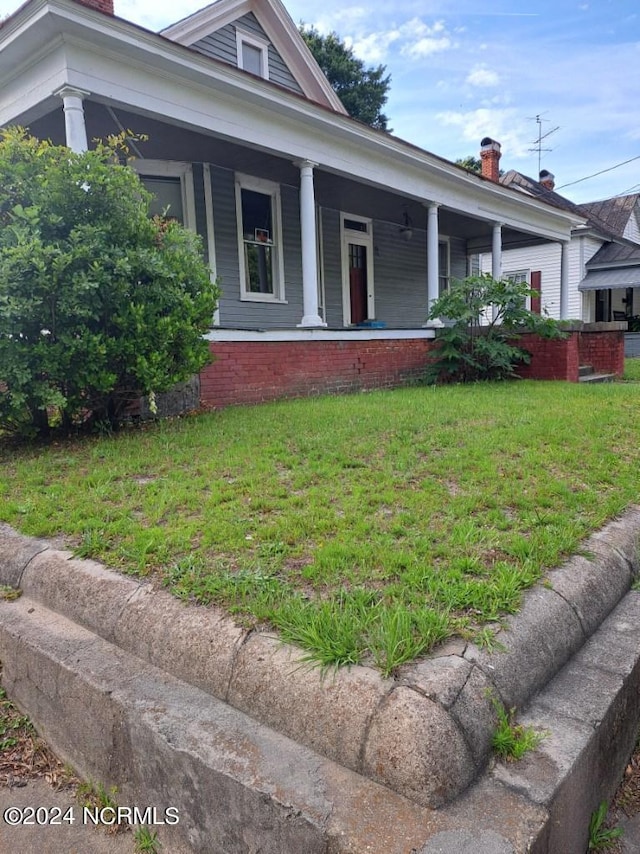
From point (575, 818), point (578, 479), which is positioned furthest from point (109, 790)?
point (578, 479)

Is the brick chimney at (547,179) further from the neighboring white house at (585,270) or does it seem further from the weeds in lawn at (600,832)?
the weeds in lawn at (600,832)

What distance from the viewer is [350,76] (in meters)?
26.3

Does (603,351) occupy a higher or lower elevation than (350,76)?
lower

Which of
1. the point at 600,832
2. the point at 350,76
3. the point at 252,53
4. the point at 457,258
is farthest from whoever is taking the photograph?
the point at 350,76

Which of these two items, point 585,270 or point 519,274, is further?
point 519,274

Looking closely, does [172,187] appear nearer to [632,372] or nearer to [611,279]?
[632,372]

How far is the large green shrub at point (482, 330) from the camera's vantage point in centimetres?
951

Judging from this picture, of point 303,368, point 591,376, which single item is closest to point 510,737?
point 303,368

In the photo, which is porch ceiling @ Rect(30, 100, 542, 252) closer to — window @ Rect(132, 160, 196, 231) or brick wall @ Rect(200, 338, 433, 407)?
window @ Rect(132, 160, 196, 231)

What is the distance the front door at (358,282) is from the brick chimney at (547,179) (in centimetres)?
1714

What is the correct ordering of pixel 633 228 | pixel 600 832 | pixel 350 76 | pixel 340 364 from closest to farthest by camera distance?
pixel 600 832
pixel 340 364
pixel 350 76
pixel 633 228

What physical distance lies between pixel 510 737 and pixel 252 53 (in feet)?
41.6

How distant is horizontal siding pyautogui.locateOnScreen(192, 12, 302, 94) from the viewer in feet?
34.0

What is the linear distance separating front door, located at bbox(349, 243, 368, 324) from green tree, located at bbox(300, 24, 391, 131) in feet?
53.9
